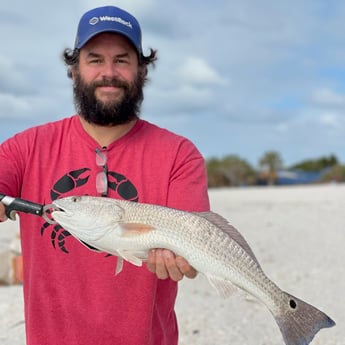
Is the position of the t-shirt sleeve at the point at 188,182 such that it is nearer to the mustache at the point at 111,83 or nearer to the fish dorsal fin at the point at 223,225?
the fish dorsal fin at the point at 223,225

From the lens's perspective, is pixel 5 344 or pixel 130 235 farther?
pixel 5 344

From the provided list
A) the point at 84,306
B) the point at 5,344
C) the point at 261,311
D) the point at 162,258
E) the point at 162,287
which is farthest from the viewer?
the point at 261,311

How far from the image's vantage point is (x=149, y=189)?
3383 mm

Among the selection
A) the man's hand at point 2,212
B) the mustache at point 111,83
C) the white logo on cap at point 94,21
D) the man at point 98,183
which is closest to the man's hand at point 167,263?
the man at point 98,183

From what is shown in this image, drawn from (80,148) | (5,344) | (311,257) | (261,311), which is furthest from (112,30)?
(311,257)

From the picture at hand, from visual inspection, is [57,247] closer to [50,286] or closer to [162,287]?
[50,286]

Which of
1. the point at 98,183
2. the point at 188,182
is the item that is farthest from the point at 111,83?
the point at 188,182

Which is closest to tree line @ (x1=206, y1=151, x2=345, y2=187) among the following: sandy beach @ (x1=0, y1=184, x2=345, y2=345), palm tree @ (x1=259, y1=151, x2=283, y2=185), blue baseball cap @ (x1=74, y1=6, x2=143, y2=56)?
palm tree @ (x1=259, y1=151, x2=283, y2=185)

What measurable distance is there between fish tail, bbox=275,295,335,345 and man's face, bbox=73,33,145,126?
1504 millimetres

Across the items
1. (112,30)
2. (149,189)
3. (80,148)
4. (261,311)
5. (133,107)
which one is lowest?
(261,311)

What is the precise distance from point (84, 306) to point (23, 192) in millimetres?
755

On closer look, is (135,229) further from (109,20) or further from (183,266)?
(109,20)

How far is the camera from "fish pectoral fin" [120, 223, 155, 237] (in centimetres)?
298

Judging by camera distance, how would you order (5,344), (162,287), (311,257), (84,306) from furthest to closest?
(311,257) → (5,344) → (162,287) → (84,306)
